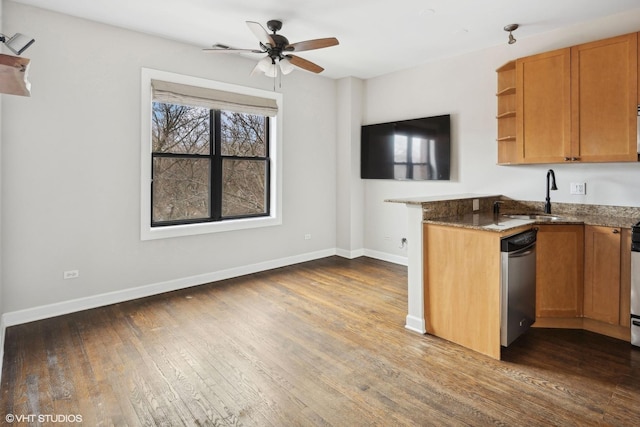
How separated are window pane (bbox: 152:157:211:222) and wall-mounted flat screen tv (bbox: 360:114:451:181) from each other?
2443 millimetres

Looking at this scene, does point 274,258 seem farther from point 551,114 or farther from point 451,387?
point 551,114

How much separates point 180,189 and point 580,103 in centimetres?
417

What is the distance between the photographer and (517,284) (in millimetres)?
2688

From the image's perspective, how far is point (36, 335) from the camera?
9.70 feet

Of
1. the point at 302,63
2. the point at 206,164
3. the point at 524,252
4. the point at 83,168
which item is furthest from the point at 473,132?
the point at 83,168

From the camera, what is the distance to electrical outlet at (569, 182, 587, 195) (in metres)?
3.57

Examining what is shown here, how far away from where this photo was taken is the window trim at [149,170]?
382 cm

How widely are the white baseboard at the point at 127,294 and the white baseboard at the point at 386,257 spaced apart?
1.16 m

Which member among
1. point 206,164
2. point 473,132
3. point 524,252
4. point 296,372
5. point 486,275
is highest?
point 473,132

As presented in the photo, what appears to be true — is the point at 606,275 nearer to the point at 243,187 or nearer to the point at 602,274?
the point at 602,274

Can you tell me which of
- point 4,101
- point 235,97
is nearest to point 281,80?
point 235,97

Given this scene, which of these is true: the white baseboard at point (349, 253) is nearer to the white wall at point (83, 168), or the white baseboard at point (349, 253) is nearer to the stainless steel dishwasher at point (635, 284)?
the white wall at point (83, 168)

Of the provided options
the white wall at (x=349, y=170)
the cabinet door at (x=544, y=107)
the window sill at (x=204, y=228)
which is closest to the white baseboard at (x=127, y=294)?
the window sill at (x=204, y=228)

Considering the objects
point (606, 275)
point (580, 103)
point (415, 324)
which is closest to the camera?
point (606, 275)
